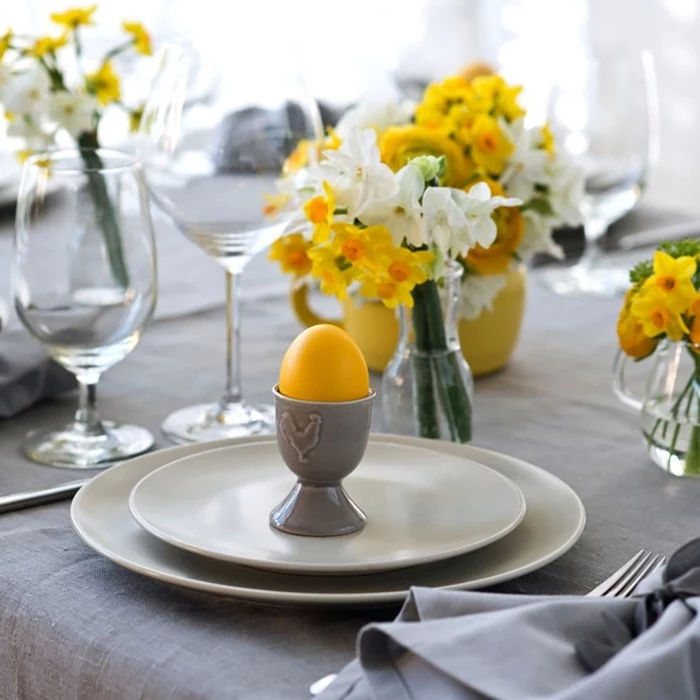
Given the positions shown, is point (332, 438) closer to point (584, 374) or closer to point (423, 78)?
point (584, 374)

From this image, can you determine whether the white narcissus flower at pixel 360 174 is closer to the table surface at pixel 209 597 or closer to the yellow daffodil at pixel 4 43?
the table surface at pixel 209 597

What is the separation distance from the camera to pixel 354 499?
0.75 metres

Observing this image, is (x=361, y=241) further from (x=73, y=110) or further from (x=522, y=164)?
(x=73, y=110)

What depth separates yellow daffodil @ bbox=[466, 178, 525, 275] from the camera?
1.08 meters

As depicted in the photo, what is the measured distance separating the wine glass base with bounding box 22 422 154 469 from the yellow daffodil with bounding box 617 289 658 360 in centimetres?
36

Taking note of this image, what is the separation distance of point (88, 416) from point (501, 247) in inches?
15.1

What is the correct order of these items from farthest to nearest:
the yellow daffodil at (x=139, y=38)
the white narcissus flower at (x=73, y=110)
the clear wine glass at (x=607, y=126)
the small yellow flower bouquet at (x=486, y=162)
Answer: the clear wine glass at (x=607, y=126)
the yellow daffodil at (x=139, y=38)
the white narcissus flower at (x=73, y=110)
the small yellow flower bouquet at (x=486, y=162)

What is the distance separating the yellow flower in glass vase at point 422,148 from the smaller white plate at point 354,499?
11.3 inches

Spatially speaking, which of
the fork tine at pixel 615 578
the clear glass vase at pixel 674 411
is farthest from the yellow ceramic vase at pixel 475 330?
the fork tine at pixel 615 578

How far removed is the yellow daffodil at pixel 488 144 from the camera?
1064mm

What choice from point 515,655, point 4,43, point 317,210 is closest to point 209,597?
point 515,655

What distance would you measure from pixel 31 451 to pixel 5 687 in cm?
25

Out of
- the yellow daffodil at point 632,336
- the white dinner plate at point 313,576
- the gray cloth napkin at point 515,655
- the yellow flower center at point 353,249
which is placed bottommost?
the white dinner plate at point 313,576

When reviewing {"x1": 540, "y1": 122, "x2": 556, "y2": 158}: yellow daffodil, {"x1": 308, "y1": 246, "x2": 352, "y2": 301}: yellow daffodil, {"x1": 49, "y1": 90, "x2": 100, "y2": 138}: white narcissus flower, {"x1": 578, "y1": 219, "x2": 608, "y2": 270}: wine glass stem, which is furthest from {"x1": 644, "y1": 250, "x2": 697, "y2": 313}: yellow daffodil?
{"x1": 578, "y1": 219, "x2": 608, "y2": 270}: wine glass stem
